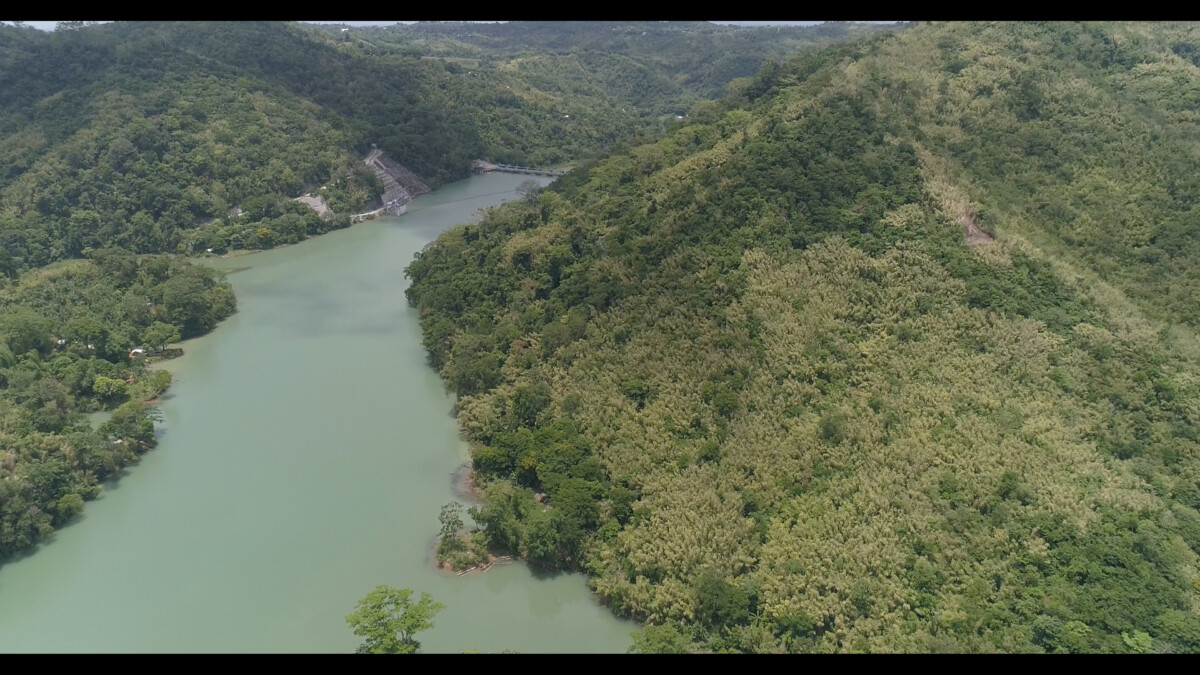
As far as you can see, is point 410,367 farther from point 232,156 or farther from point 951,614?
point 232,156

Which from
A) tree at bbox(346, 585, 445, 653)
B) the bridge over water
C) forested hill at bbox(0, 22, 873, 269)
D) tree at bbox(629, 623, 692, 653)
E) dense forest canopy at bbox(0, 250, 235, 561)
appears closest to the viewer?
tree at bbox(629, 623, 692, 653)

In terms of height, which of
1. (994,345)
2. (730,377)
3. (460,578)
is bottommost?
(460,578)

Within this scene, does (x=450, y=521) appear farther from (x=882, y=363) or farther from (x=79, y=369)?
(x=79, y=369)

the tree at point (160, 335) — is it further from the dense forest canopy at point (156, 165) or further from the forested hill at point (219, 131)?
the forested hill at point (219, 131)

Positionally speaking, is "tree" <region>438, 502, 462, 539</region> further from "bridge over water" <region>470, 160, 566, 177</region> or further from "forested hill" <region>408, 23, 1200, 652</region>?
"bridge over water" <region>470, 160, 566, 177</region>

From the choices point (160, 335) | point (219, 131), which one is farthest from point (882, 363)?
point (219, 131)

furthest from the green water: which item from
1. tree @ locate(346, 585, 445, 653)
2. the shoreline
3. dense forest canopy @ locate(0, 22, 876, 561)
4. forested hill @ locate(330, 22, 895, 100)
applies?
forested hill @ locate(330, 22, 895, 100)

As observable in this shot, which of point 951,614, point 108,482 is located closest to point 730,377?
point 951,614
